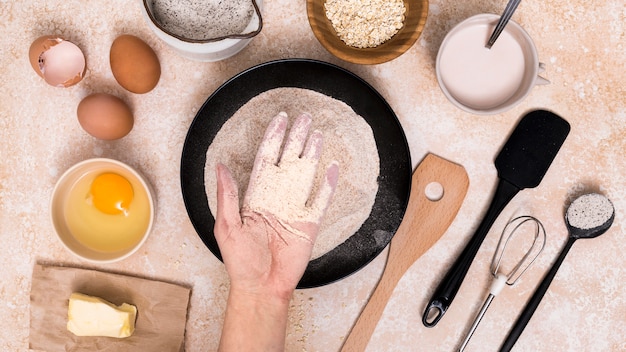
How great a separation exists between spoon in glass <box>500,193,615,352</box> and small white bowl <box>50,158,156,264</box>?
0.77m

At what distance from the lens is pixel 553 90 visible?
3.43 ft

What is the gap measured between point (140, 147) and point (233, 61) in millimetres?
262

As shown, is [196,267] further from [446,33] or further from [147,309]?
[446,33]

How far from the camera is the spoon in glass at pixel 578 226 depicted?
3.34 feet

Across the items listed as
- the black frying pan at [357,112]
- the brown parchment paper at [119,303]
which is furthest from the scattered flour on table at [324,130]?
the brown parchment paper at [119,303]

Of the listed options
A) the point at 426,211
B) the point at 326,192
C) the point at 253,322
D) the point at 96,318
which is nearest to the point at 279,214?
the point at 326,192

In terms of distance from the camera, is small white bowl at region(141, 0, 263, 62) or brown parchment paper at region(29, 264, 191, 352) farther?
brown parchment paper at region(29, 264, 191, 352)

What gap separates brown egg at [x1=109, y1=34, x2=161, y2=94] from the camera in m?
0.96

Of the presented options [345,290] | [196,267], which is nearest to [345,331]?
[345,290]

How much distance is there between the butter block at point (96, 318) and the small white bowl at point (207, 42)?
0.52 meters

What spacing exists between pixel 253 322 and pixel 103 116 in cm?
48

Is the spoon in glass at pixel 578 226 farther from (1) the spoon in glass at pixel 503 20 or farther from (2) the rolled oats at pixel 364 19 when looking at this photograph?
(2) the rolled oats at pixel 364 19

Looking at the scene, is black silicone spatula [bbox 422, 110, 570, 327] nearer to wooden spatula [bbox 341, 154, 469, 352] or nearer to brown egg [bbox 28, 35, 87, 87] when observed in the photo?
wooden spatula [bbox 341, 154, 469, 352]

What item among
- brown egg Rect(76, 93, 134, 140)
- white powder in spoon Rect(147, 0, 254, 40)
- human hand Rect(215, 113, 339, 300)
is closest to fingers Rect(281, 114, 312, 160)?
human hand Rect(215, 113, 339, 300)
